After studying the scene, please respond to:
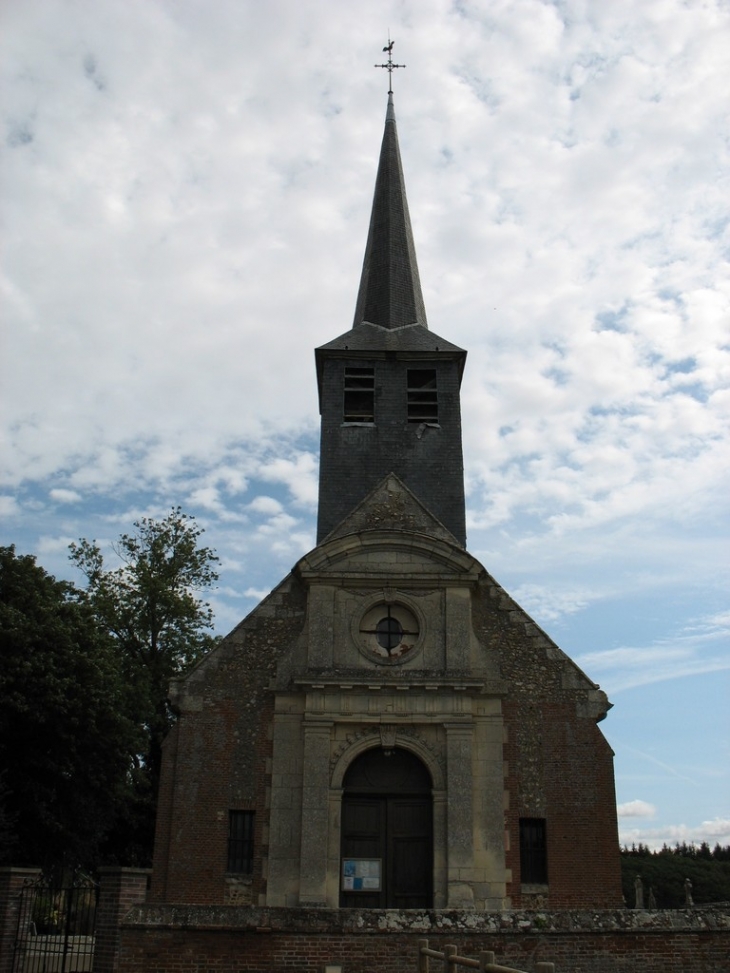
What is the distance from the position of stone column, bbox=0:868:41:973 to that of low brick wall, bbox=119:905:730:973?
3.89 m

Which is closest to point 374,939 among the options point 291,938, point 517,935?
point 291,938

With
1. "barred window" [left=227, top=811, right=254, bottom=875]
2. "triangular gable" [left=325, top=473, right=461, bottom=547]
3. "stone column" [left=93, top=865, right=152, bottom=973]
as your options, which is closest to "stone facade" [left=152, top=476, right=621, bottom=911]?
"barred window" [left=227, top=811, right=254, bottom=875]

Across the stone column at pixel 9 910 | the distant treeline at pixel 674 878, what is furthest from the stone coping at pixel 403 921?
the distant treeline at pixel 674 878

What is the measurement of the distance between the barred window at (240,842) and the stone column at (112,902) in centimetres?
398

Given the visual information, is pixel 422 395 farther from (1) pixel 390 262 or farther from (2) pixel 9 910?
(2) pixel 9 910

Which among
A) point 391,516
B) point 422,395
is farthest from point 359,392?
point 391,516

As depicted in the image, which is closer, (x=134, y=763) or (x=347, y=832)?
(x=347, y=832)

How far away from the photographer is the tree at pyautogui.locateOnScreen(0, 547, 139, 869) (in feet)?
61.5

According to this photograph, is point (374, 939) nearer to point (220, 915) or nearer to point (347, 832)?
point (220, 915)

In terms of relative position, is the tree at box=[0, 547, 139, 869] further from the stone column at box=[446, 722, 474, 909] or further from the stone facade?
the stone column at box=[446, 722, 474, 909]

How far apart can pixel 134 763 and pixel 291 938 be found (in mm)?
17753

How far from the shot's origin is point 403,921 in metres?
7.95

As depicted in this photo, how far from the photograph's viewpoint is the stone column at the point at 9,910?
11008 millimetres

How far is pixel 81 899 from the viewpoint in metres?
10.7
